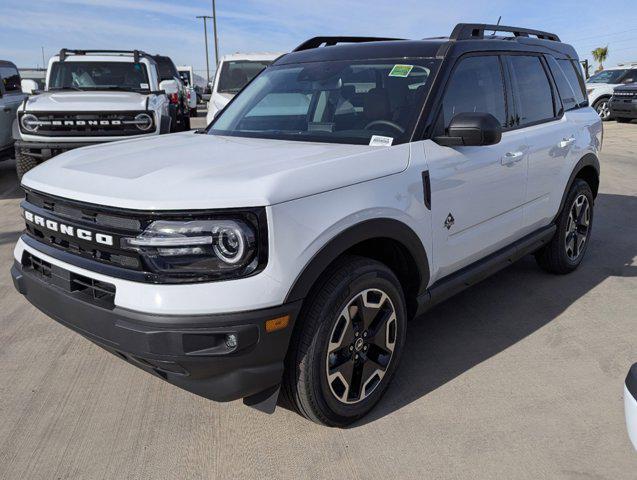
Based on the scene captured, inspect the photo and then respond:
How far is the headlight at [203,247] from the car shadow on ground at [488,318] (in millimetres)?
1145

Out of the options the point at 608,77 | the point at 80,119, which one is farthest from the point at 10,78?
the point at 608,77

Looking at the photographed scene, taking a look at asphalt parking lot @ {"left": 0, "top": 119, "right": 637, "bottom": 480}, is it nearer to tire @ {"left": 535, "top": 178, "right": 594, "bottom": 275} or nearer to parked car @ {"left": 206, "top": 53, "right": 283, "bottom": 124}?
tire @ {"left": 535, "top": 178, "right": 594, "bottom": 275}

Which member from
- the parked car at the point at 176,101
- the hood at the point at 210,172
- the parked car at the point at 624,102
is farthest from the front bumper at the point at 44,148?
the parked car at the point at 624,102

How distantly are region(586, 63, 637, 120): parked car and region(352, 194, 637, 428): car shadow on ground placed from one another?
14.8 meters

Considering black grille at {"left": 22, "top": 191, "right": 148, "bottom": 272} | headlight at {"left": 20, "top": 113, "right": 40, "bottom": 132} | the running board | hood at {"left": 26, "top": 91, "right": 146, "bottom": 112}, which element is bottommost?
the running board

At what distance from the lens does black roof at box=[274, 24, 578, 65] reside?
3.29 m

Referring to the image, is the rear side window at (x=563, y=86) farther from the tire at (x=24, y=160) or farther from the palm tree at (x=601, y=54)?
the palm tree at (x=601, y=54)

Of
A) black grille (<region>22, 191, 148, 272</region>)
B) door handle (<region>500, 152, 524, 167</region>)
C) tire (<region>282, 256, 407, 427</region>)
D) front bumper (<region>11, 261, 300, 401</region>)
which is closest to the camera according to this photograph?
front bumper (<region>11, 261, 300, 401</region>)

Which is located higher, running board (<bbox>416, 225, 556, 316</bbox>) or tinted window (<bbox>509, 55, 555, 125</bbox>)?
tinted window (<bbox>509, 55, 555, 125</bbox>)

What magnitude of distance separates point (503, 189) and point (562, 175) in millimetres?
1103

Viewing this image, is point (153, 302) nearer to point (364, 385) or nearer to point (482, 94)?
point (364, 385)

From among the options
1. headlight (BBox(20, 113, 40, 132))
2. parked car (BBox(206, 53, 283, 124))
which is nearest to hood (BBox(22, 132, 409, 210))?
headlight (BBox(20, 113, 40, 132))

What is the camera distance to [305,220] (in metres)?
2.28

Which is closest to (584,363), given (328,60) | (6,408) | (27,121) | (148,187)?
(328,60)
